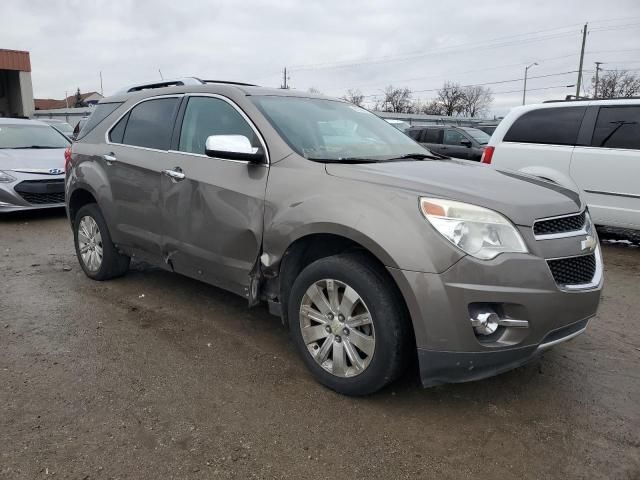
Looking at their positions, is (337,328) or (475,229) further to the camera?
(337,328)

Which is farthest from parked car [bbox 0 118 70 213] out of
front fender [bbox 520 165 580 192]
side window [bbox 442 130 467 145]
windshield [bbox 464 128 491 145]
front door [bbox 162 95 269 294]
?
windshield [bbox 464 128 491 145]

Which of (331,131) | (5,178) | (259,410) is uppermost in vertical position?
(331,131)

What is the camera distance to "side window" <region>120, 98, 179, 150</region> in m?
4.25

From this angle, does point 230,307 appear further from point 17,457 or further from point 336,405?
point 17,457

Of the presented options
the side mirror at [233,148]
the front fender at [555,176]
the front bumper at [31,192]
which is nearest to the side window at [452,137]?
the front fender at [555,176]

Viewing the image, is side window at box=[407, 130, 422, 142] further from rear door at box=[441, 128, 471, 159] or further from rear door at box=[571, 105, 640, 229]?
rear door at box=[571, 105, 640, 229]

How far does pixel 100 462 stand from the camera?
249cm

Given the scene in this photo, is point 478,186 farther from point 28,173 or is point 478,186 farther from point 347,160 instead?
point 28,173

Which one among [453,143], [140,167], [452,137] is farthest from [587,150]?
[452,137]

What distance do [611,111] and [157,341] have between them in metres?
6.10

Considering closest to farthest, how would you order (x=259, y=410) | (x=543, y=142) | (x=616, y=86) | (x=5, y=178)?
(x=259, y=410) → (x=543, y=142) → (x=5, y=178) → (x=616, y=86)

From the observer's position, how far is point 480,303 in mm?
2619

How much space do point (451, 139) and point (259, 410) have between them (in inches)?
506

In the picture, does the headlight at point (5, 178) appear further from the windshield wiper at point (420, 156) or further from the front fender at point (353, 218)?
the windshield wiper at point (420, 156)
